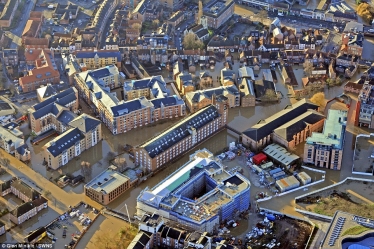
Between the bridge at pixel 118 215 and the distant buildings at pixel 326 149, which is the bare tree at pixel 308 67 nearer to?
the distant buildings at pixel 326 149

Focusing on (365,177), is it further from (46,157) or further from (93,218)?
(46,157)

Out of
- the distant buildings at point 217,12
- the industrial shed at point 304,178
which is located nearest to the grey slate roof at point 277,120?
the industrial shed at point 304,178

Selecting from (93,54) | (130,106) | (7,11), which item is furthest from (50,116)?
(7,11)

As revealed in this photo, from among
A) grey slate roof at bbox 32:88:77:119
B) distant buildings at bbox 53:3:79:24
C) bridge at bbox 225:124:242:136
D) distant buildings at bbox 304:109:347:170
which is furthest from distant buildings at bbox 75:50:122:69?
distant buildings at bbox 304:109:347:170

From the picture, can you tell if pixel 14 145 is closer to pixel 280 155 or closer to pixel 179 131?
pixel 179 131

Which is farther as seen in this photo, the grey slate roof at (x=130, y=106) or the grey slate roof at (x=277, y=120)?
the grey slate roof at (x=130, y=106)

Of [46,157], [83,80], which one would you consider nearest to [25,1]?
[83,80]
